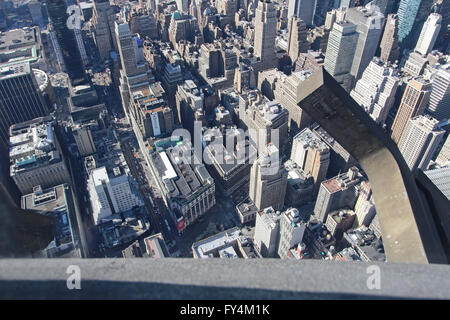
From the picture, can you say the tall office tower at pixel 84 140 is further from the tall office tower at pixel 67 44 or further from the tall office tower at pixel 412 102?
the tall office tower at pixel 412 102

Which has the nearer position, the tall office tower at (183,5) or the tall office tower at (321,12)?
the tall office tower at (321,12)

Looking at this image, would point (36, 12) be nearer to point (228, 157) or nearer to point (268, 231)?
point (228, 157)

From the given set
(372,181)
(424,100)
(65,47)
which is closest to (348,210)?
(424,100)

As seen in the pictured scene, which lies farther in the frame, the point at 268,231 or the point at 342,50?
the point at 342,50

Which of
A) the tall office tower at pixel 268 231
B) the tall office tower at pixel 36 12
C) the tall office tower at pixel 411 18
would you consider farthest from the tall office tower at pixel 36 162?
the tall office tower at pixel 411 18

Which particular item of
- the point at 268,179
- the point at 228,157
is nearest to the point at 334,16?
the point at 228,157

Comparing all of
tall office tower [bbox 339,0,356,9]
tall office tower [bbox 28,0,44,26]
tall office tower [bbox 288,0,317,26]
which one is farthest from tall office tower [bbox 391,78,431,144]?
tall office tower [bbox 28,0,44,26]
